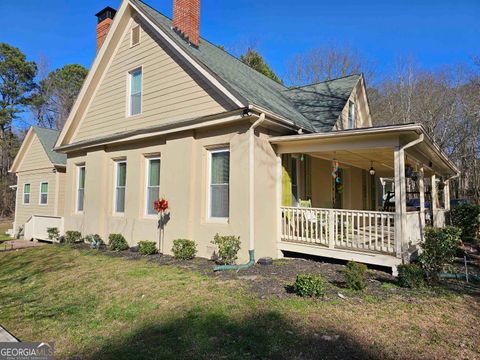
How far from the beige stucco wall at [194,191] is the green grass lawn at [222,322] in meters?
1.84

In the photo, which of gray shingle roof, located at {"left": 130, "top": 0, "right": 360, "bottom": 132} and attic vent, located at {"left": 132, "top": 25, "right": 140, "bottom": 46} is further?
attic vent, located at {"left": 132, "top": 25, "right": 140, "bottom": 46}

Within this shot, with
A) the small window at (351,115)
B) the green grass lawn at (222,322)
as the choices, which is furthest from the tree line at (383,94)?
the green grass lawn at (222,322)

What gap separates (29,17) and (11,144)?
2216cm

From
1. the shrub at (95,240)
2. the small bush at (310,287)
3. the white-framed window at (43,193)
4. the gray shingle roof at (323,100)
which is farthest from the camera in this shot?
the white-framed window at (43,193)

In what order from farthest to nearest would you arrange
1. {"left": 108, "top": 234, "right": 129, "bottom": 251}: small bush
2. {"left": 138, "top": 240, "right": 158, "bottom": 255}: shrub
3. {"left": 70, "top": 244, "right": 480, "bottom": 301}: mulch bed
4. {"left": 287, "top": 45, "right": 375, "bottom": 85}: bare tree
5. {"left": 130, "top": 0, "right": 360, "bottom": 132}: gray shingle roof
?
1. {"left": 287, "top": 45, "right": 375, "bottom": 85}: bare tree
2. {"left": 108, "top": 234, "right": 129, "bottom": 251}: small bush
3. {"left": 138, "top": 240, "right": 158, "bottom": 255}: shrub
4. {"left": 130, "top": 0, "right": 360, "bottom": 132}: gray shingle roof
5. {"left": 70, "top": 244, "right": 480, "bottom": 301}: mulch bed

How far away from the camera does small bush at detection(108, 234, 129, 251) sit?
32.3 ft

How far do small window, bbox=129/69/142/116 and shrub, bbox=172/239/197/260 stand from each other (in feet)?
16.2

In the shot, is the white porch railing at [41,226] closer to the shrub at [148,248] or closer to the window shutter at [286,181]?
the shrub at [148,248]

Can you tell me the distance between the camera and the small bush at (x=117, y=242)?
9.84 m

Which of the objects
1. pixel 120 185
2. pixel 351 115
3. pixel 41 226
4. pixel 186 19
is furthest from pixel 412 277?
pixel 41 226

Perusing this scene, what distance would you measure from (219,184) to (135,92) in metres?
5.10

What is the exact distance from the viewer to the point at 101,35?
42.0ft

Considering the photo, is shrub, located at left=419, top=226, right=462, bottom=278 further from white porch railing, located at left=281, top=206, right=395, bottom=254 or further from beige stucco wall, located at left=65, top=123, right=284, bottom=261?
beige stucco wall, located at left=65, top=123, right=284, bottom=261

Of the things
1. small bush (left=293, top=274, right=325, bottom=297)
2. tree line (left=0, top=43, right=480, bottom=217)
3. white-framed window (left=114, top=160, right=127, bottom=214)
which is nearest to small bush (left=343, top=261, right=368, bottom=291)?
small bush (left=293, top=274, right=325, bottom=297)
